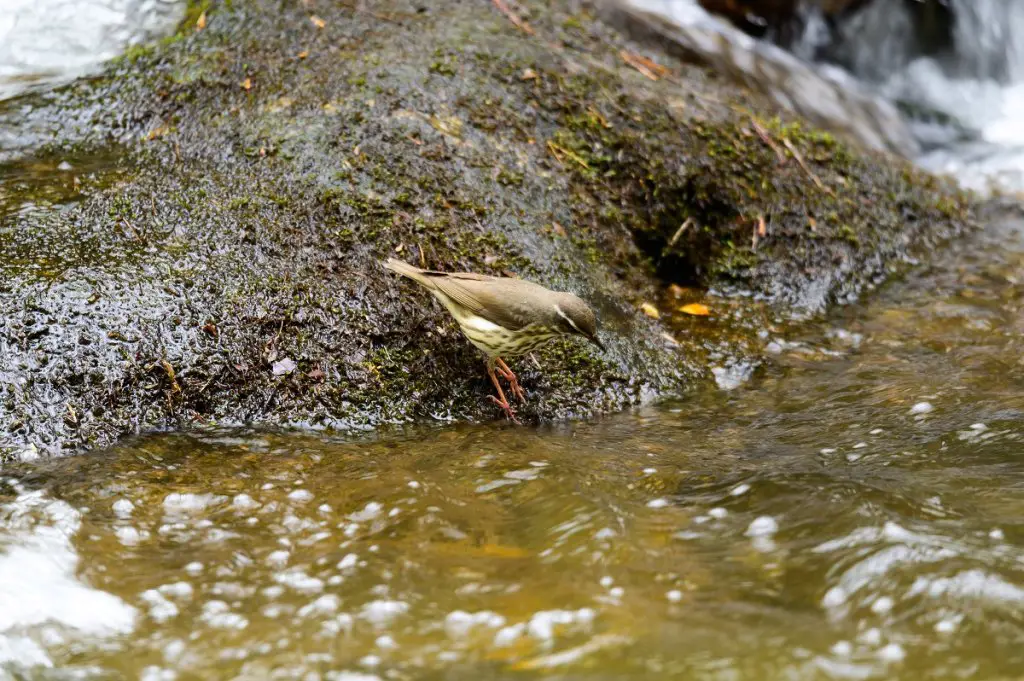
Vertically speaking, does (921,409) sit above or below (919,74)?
below

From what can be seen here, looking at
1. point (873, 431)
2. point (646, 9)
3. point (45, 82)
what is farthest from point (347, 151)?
point (646, 9)

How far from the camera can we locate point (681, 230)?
21.9ft

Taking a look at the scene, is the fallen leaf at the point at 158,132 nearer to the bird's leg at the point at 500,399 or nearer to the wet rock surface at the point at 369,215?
the wet rock surface at the point at 369,215

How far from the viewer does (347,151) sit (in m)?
5.68

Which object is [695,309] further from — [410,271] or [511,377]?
[410,271]

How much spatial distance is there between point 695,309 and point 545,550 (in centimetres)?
321

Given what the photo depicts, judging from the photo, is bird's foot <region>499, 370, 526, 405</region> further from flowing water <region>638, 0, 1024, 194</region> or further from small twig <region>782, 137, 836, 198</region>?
flowing water <region>638, 0, 1024, 194</region>

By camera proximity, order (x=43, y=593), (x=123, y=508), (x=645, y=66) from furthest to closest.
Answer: (x=645, y=66), (x=123, y=508), (x=43, y=593)

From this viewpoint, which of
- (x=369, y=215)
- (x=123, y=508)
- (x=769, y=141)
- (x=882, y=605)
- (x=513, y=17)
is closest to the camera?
(x=882, y=605)

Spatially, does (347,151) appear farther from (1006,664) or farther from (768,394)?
(1006,664)

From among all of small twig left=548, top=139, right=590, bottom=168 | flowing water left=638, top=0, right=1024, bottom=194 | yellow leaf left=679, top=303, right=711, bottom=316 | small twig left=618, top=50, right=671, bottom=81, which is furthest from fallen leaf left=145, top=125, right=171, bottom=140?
flowing water left=638, top=0, right=1024, bottom=194

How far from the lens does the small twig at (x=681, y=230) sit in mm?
6625

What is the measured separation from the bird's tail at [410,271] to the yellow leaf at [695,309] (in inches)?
84.8

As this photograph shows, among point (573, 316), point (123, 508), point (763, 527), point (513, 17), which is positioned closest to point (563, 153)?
point (513, 17)
